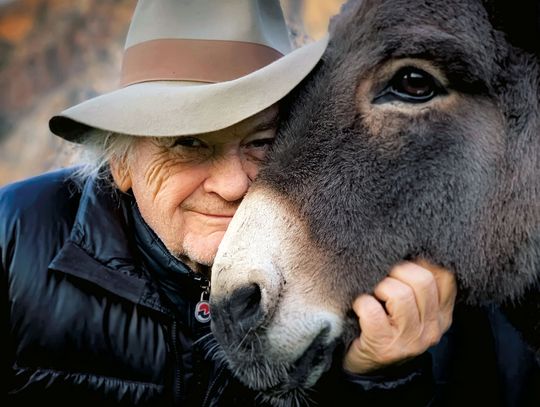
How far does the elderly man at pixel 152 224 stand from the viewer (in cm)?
194

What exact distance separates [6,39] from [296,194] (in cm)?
533

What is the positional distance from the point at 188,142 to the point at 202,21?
47 centimetres

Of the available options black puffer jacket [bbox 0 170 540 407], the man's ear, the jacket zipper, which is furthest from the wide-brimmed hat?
the jacket zipper

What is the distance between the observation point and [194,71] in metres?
2.08

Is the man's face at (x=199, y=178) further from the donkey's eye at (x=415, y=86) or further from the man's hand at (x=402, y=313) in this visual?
the man's hand at (x=402, y=313)

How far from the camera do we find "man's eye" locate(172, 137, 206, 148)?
6.92ft

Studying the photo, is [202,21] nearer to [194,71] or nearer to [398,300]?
[194,71]

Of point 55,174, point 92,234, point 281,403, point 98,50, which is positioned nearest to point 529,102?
point 281,403

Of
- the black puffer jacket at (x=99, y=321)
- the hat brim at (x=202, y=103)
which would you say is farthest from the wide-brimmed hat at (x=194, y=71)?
the black puffer jacket at (x=99, y=321)

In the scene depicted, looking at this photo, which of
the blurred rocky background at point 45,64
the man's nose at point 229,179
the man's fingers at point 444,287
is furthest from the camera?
the blurred rocky background at point 45,64

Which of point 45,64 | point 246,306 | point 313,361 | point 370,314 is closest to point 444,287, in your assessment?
point 370,314

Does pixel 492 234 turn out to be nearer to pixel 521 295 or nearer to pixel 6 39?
pixel 521 295

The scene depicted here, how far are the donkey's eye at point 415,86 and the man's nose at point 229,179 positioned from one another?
634 millimetres

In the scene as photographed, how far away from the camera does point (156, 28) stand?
7.08 ft
